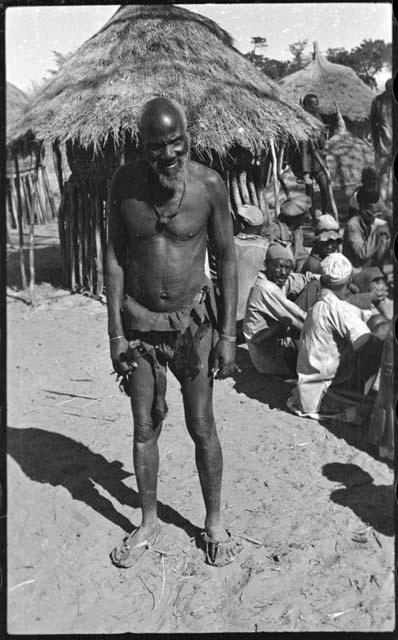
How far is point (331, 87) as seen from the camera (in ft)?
61.0

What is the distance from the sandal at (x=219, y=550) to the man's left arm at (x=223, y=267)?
839 millimetres

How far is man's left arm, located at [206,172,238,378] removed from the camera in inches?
116

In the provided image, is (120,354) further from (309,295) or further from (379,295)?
(379,295)

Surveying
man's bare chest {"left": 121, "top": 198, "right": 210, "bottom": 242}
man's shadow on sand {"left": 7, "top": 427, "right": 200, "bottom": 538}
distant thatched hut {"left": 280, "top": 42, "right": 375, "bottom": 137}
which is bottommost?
man's shadow on sand {"left": 7, "top": 427, "right": 200, "bottom": 538}

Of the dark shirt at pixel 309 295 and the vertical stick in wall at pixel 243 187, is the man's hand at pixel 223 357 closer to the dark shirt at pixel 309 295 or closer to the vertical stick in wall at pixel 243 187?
the dark shirt at pixel 309 295

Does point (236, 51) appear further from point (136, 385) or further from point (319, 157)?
point (136, 385)

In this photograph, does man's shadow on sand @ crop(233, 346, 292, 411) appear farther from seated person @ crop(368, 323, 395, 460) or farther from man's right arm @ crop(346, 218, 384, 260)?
man's right arm @ crop(346, 218, 384, 260)

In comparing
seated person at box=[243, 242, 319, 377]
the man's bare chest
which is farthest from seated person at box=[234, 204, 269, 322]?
the man's bare chest

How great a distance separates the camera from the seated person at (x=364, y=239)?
6113 millimetres

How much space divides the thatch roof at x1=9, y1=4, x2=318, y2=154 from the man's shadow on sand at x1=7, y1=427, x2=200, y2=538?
381 centimetres

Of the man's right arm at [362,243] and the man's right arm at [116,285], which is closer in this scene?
the man's right arm at [116,285]

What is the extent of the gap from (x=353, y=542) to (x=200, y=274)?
1.54 metres

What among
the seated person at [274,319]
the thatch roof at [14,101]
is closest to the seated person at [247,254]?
the seated person at [274,319]

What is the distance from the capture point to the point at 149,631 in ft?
9.40
